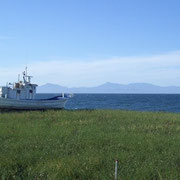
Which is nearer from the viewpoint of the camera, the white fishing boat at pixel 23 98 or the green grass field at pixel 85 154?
the green grass field at pixel 85 154

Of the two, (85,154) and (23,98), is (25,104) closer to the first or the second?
(23,98)

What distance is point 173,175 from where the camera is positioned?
34.7 feet

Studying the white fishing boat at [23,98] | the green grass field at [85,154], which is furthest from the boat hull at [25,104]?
the green grass field at [85,154]

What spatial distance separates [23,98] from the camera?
41844mm

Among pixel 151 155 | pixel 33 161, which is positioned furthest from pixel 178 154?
pixel 33 161

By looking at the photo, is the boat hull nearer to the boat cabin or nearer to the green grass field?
the boat cabin

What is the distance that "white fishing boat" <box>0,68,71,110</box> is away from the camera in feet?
127

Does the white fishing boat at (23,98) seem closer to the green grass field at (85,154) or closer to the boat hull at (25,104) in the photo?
the boat hull at (25,104)

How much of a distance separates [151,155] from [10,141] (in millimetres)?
6595

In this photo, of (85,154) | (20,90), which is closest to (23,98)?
(20,90)

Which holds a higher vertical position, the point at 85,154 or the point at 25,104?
the point at 25,104

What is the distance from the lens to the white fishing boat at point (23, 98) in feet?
127

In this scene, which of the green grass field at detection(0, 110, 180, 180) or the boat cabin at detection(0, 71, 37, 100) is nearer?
the green grass field at detection(0, 110, 180, 180)

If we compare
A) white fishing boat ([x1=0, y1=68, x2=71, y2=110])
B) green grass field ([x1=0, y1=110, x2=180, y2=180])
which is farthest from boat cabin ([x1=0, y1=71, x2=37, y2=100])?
green grass field ([x1=0, y1=110, x2=180, y2=180])
